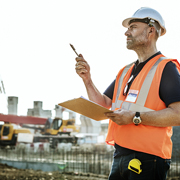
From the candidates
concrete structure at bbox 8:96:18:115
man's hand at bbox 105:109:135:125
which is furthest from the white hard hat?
concrete structure at bbox 8:96:18:115

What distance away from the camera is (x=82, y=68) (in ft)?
6.12

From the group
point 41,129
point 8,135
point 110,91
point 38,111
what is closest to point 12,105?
point 8,135

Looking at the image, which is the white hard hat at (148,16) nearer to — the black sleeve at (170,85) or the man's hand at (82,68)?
the black sleeve at (170,85)

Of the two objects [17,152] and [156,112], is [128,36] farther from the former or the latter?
[17,152]

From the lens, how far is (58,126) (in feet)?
47.4

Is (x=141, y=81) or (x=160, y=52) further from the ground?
(x=160, y=52)

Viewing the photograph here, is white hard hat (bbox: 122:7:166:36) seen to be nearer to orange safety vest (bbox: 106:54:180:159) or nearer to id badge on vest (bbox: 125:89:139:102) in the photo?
orange safety vest (bbox: 106:54:180:159)

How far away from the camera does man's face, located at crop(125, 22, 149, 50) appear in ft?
5.51

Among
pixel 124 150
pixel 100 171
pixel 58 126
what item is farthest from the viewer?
pixel 58 126

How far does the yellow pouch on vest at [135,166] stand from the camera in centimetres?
144

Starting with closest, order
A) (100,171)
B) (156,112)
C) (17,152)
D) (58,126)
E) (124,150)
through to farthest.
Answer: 1. (156,112)
2. (124,150)
3. (100,171)
4. (17,152)
5. (58,126)

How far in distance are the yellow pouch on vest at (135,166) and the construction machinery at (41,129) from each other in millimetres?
11662

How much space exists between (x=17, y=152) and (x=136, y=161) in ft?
36.9

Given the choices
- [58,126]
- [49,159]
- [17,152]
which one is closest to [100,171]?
[49,159]
